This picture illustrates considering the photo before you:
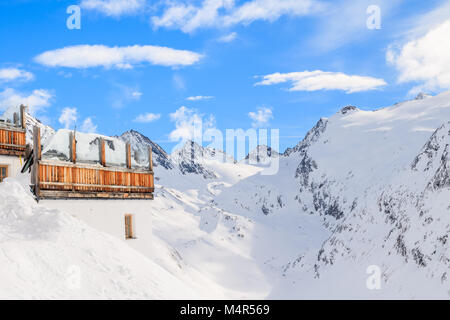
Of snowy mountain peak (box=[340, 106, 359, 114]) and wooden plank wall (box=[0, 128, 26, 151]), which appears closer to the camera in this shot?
wooden plank wall (box=[0, 128, 26, 151])

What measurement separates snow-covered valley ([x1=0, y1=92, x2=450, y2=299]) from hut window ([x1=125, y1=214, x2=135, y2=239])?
1.40 feet

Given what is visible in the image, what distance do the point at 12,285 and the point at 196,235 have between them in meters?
86.3

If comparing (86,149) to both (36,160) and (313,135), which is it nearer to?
(36,160)

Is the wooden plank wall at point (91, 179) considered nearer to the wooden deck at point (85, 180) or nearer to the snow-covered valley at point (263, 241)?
the wooden deck at point (85, 180)

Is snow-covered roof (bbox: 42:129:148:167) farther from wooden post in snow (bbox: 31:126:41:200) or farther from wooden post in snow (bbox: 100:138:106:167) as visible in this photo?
wooden post in snow (bbox: 31:126:41:200)

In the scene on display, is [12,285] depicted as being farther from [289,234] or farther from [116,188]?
[289,234]

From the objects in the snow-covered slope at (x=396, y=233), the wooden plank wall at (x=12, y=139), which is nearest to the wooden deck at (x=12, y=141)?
the wooden plank wall at (x=12, y=139)

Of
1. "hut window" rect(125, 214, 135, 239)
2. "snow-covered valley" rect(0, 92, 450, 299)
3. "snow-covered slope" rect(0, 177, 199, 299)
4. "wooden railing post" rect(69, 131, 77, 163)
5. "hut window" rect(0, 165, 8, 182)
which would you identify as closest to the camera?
"snow-covered slope" rect(0, 177, 199, 299)

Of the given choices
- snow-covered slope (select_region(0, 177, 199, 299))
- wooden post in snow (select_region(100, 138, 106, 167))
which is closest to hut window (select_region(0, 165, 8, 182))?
wooden post in snow (select_region(100, 138, 106, 167))

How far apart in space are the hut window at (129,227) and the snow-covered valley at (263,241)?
43cm

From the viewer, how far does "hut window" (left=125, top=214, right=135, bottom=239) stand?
24.4m

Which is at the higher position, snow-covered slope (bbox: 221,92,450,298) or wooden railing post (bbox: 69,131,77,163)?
wooden railing post (bbox: 69,131,77,163)

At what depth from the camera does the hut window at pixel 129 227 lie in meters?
24.4
